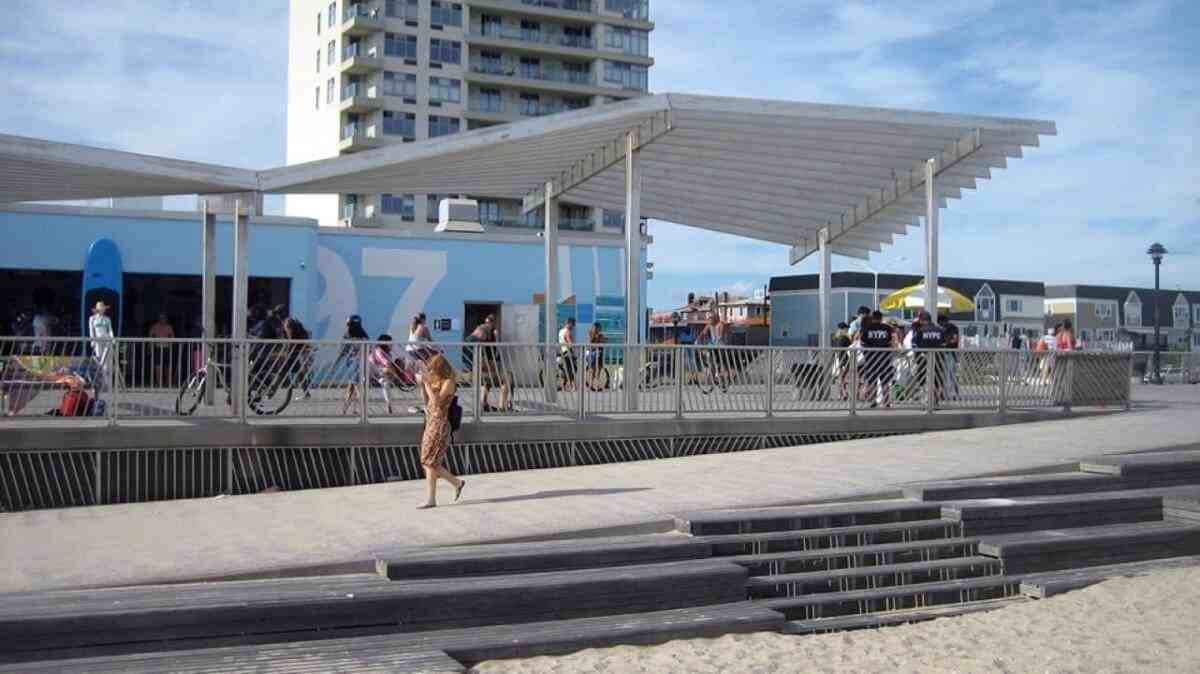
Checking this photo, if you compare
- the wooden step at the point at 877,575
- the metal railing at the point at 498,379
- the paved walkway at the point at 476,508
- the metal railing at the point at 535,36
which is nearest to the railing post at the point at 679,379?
the metal railing at the point at 498,379

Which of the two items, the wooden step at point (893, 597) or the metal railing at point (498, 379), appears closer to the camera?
the wooden step at point (893, 597)

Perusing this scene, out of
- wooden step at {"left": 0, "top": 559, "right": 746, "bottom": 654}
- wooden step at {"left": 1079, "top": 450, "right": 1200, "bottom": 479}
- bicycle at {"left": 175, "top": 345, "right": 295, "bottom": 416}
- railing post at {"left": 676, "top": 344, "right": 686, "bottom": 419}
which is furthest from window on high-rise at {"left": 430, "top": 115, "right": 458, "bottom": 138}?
wooden step at {"left": 0, "top": 559, "right": 746, "bottom": 654}

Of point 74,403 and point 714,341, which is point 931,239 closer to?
point 714,341

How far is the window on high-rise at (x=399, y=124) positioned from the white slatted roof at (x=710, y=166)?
46.1 meters

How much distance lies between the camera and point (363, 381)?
12.5 m

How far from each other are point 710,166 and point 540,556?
1019cm

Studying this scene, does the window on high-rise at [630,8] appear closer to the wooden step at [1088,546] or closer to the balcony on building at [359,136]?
the balcony on building at [359,136]

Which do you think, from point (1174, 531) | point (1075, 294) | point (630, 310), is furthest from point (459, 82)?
point (1174, 531)

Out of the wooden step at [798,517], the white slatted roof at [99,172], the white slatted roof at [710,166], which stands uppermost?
the white slatted roof at [710,166]

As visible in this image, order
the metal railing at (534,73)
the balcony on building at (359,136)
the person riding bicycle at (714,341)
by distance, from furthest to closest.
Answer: the metal railing at (534,73), the balcony on building at (359,136), the person riding bicycle at (714,341)

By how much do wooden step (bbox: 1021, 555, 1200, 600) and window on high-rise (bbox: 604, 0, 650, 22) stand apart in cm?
6345

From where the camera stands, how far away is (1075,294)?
64.6 m

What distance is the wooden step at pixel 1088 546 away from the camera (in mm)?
9039

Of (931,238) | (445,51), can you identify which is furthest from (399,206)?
(931,238)
